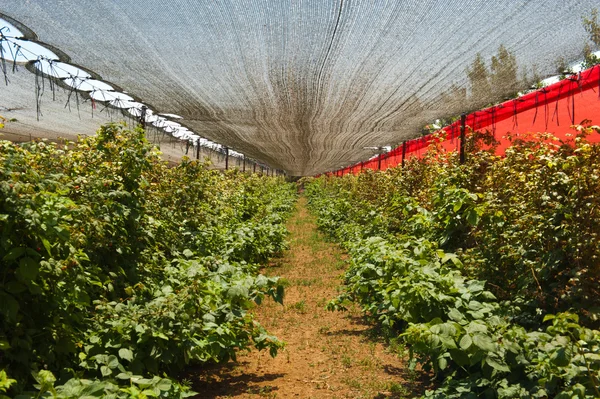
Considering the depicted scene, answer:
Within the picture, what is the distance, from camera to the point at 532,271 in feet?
10.8

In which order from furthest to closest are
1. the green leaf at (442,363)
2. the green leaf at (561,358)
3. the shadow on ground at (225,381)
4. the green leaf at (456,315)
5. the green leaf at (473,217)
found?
1. the green leaf at (473,217)
2. the shadow on ground at (225,381)
3. the green leaf at (456,315)
4. the green leaf at (442,363)
5. the green leaf at (561,358)

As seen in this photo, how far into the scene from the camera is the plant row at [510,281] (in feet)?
7.95

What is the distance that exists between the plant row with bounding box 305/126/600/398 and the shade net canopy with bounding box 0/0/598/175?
974 mm

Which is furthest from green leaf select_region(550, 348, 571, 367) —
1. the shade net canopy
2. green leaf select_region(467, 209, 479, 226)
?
the shade net canopy

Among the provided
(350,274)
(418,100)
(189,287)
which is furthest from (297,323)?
(418,100)

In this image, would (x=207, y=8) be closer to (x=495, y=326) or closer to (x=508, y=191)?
(x=508, y=191)

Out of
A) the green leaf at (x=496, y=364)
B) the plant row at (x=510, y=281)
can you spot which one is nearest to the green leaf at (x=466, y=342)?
the plant row at (x=510, y=281)

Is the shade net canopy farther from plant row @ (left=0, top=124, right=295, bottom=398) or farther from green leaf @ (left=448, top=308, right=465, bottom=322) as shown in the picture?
green leaf @ (left=448, top=308, right=465, bottom=322)

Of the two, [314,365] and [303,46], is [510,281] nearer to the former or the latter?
[314,365]

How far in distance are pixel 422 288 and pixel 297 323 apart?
2.81 meters

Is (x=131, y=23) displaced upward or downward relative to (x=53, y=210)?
upward

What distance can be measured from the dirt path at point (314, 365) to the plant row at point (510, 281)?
0.36 meters

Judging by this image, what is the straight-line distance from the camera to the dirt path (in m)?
3.84

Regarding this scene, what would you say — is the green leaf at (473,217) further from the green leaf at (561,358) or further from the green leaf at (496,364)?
the green leaf at (561,358)
